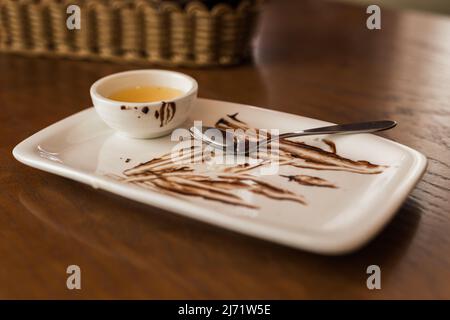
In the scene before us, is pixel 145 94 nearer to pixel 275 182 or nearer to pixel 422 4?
pixel 275 182

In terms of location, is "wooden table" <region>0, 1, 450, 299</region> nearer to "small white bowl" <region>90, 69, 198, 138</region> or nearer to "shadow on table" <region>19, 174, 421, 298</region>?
"shadow on table" <region>19, 174, 421, 298</region>

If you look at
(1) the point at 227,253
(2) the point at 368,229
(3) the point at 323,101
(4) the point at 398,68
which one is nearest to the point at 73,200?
(1) the point at 227,253

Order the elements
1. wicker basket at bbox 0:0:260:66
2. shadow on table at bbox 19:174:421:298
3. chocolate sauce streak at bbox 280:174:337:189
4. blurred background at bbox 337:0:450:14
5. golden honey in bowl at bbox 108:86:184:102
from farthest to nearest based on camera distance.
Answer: blurred background at bbox 337:0:450:14
wicker basket at bbox 0:0:260:66
golden honey in bowl at bbox 108:86:184:102
chocolate sauce streak at bbox 280:174:337:189
shadow on table at bbox 19:174:421:298

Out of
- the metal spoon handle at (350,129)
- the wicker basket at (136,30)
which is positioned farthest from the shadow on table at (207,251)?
the wicker basket at (136,30)

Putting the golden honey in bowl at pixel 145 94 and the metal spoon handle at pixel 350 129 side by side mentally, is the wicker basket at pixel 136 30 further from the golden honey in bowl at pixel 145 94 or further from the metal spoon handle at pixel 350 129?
the metal spoon handle at pixel 350 129

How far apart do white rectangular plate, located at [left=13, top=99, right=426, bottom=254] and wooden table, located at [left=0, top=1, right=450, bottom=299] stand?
32mm

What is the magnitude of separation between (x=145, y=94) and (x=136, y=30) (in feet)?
0.95

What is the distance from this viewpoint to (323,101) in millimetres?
879

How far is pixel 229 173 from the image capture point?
24.0 inches

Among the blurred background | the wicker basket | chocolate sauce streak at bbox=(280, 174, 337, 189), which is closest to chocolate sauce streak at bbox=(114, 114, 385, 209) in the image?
chocolate sauce streak at bbox=(280, 174, 337, 189)

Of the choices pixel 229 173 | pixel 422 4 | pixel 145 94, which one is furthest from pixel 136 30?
pixel 422 4

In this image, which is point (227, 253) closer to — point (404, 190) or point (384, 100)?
point (404, 190)

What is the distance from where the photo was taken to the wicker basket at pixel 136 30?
969 mm

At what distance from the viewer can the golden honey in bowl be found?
739mm
